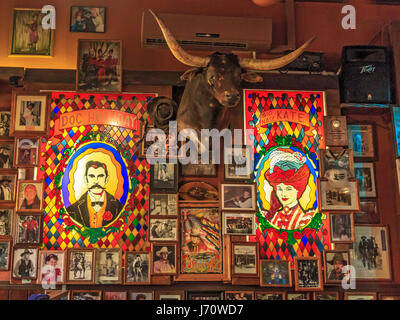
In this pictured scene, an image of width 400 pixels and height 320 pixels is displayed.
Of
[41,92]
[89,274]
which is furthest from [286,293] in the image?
[41,92]

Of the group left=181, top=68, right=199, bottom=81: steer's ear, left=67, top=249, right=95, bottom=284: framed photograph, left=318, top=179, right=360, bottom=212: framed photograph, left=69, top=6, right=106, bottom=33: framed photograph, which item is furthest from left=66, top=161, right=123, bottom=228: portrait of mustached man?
left=318, top=179, right=360, bottom=212: framed photograph

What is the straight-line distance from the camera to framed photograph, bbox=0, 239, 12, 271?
4.47m

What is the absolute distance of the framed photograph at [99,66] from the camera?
15.6 ft

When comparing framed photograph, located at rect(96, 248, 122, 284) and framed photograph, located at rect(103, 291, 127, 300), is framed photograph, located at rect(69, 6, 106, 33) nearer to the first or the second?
framed photograph, located at rect(96, 248, 122, 284)

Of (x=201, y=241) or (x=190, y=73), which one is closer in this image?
(x=190, y=73)

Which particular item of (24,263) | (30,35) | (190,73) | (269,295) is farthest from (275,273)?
(30,35)

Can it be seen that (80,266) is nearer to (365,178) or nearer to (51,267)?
(51,267)

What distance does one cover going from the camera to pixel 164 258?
14.7 ft

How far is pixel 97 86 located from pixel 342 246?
8.66ft

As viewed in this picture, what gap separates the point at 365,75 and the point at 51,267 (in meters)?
3.34

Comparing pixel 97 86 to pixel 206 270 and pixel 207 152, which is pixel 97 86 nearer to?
pixel 207 152

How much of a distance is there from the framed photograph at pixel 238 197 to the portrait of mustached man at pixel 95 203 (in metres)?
0.94

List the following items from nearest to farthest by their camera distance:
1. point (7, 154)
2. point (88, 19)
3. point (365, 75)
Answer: point (7, 154), point (365, 75), point (88, 19)

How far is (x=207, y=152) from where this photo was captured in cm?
475
